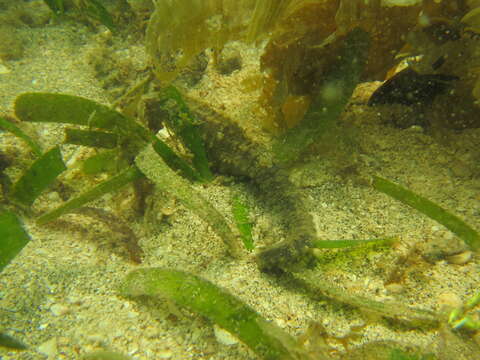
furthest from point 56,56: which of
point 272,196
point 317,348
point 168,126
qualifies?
point 317,348

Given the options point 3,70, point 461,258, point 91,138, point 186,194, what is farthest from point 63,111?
point 461,258

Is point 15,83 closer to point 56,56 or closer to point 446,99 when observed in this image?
point 56,56

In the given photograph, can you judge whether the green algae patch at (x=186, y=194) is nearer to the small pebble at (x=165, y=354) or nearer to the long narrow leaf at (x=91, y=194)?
the long narrow leaf at (x=91, y=194)

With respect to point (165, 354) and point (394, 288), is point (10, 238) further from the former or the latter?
point (394, 288)

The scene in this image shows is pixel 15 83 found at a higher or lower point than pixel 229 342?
higher

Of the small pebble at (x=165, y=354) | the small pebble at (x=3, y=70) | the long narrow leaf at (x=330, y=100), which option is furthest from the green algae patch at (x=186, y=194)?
the small pebble at (x=3, y=70)

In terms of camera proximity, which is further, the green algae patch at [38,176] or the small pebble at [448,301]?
the green algae patch at [38,176]
